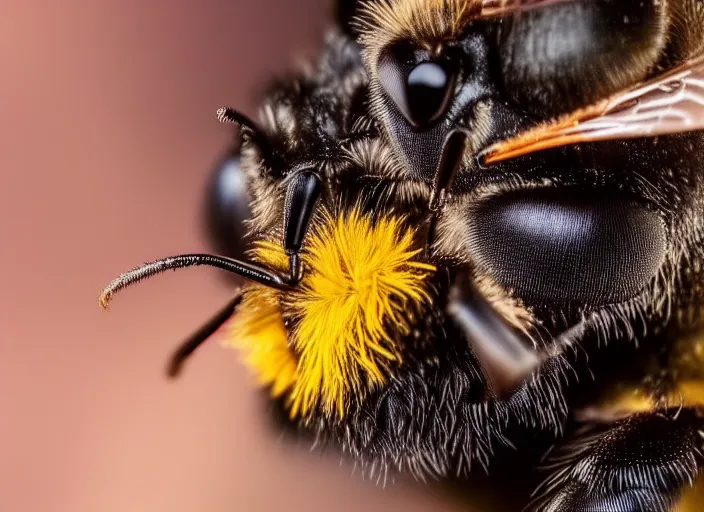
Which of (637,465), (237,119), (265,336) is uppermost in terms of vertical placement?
(237,119)

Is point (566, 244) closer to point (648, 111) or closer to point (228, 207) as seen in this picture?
point (648, 111)

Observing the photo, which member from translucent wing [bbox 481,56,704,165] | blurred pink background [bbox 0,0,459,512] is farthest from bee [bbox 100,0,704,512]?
blurred pink background [bbox 0,0,459,512]

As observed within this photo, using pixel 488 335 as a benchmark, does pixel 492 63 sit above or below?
above

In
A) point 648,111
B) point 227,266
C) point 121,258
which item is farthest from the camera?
point 121,258

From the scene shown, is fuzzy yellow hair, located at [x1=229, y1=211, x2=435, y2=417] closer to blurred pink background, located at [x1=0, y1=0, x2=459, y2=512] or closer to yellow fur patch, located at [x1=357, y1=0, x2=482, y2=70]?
yellow fur patch, located at [x1=357, y1=0, x2=482, y2=70]

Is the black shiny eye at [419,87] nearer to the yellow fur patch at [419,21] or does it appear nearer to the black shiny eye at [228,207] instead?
the yellow fur patch at [419,21]

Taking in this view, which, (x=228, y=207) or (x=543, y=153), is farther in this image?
(x=228, y=207)

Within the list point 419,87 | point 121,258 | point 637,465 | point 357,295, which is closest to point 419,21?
point 419,87

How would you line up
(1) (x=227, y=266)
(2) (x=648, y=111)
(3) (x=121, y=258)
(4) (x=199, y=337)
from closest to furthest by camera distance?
(2) (x=648, y=111)
(1) (x=227, y=266)
(4) (x=199, y=337)
(3) (x=121, y=258)
